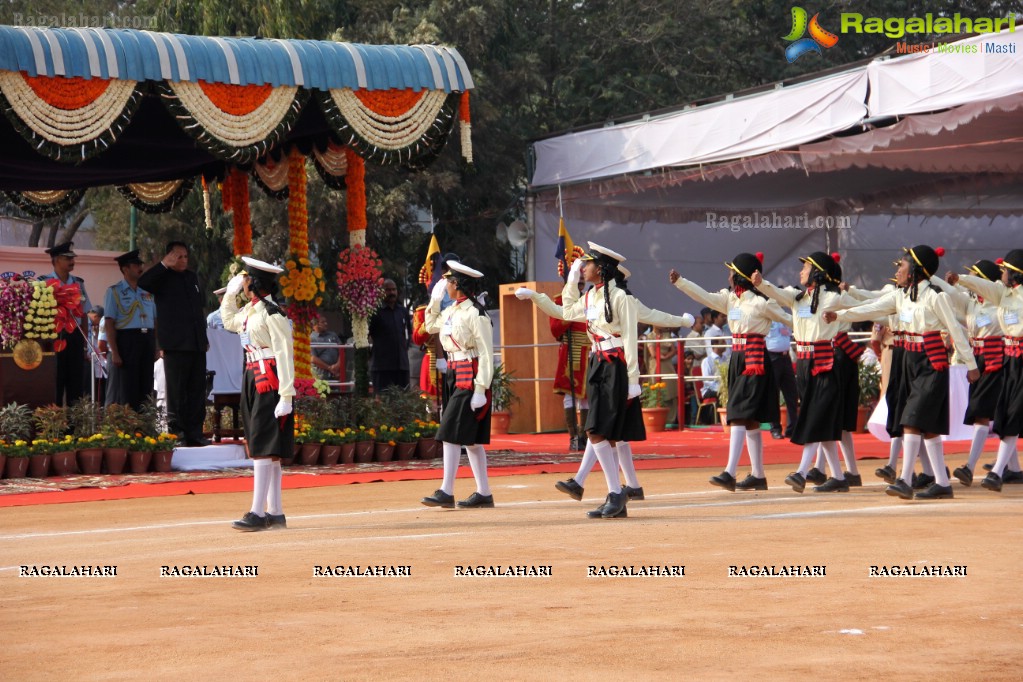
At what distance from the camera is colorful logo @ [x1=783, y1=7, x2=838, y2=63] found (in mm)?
28234

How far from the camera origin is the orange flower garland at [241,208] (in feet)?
56.1

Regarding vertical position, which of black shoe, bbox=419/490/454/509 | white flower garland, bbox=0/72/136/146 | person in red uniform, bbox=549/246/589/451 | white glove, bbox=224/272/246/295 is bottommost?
black shoe, bbox=419/490/454/509

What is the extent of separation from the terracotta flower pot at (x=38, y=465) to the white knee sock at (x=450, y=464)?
504cm

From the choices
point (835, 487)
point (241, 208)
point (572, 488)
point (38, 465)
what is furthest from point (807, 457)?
point (241, 208)

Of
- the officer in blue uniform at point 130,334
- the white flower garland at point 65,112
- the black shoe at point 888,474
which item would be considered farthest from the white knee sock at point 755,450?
the officer in blue uniform at point 130,334

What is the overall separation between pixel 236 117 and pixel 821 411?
6.55 metres

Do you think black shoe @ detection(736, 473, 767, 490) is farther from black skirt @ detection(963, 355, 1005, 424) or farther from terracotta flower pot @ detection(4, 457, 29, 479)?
terracotta flower pot @ detection(4, 457, 29, 479)

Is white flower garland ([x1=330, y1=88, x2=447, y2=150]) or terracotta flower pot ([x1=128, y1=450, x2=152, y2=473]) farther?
white flower garland ([x1=330, y1=88, x2=447, y2=150])

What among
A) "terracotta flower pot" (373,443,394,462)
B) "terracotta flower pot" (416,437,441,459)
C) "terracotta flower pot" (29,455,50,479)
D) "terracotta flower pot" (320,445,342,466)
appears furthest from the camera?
"terracotta flower pot" (416,437,441,459)

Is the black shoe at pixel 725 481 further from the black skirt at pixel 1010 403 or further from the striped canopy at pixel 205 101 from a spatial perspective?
the striped canopy at pixel 205 101

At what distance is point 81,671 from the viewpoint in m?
5.50

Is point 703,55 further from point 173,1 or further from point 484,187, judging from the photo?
point 173,1

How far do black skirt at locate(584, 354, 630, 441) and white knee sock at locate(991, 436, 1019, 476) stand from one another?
3.57 metres

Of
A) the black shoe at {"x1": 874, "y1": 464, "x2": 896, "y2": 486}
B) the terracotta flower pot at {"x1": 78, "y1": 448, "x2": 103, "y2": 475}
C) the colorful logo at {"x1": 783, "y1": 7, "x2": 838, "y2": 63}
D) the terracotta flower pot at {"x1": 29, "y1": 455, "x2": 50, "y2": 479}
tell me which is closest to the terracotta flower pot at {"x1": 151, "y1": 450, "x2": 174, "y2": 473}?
the terracotta flower pot at {"x1": 78, "y1": 448, "x2": 103, "y2": 475}
